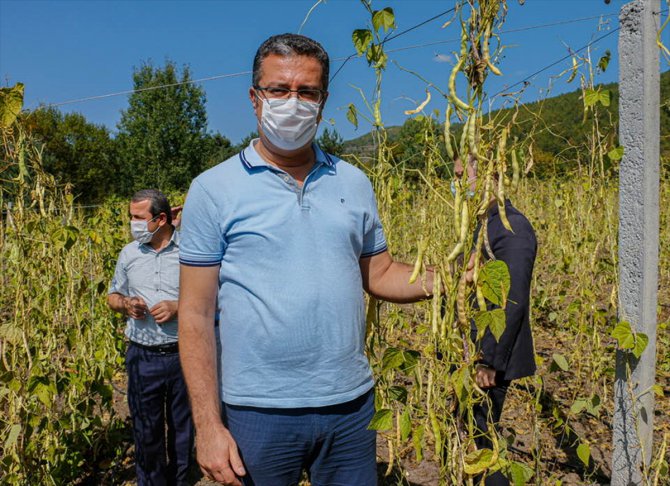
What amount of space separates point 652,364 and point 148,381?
204 centimetres

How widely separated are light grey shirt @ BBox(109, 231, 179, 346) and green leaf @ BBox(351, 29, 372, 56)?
1.48 metres

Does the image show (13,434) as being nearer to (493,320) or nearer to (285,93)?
(285,93)

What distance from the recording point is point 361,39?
168 centimetres

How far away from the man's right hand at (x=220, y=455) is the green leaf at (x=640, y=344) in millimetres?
1301

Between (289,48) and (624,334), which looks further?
(624,334)

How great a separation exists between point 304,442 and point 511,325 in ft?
3.16

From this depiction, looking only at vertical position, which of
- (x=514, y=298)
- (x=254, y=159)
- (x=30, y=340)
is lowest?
(x=30, y=340)

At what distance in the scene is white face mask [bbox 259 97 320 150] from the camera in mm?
1461

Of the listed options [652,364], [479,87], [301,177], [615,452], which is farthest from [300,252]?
[615,452]

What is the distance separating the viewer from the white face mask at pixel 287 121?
1.46m

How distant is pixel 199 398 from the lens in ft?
4.57

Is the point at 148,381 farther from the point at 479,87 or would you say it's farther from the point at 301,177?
the point at 479,87

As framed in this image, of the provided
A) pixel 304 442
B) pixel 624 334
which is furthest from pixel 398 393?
pixel 624 334

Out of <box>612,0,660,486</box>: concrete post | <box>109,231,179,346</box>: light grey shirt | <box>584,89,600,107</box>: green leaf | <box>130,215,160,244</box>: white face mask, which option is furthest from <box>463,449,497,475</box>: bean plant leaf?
<box>130,215,160,244</box>: white face mask
